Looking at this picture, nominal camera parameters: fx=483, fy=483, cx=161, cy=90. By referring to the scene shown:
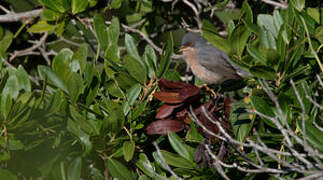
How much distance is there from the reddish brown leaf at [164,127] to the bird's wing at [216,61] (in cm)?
191

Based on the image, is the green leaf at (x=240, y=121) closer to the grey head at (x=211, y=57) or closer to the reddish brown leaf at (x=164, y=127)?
the reddish brown leaf at (x=164, y=127)

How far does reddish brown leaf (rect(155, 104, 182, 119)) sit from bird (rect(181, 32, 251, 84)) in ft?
6.33

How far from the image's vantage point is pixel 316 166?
2074 millimetres

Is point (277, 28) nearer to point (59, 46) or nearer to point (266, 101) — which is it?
point (266, 101)

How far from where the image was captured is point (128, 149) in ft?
8.41

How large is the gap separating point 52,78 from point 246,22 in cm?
117

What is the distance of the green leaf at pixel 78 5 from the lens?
12.3 feet

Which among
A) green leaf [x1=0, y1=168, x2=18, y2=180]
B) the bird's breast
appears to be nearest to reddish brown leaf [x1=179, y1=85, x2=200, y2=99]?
green leaf [x1=0, y1=168, x2=18, y2=180]

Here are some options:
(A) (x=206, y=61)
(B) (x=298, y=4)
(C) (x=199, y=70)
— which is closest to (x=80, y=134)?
(B) (x=298, y=4)

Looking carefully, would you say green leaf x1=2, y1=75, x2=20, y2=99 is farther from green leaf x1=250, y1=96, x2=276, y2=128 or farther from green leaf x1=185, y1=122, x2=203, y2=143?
green leaf x1=250, y1=96, x2=276, y2=128

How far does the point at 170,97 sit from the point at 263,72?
1.74 ft

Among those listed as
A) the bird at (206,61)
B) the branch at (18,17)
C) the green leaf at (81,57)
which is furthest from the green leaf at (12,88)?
the bird at (206,61)

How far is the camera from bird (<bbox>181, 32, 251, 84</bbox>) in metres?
4.89

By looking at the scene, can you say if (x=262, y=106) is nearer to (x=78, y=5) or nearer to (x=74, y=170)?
(x=74, y=170)
